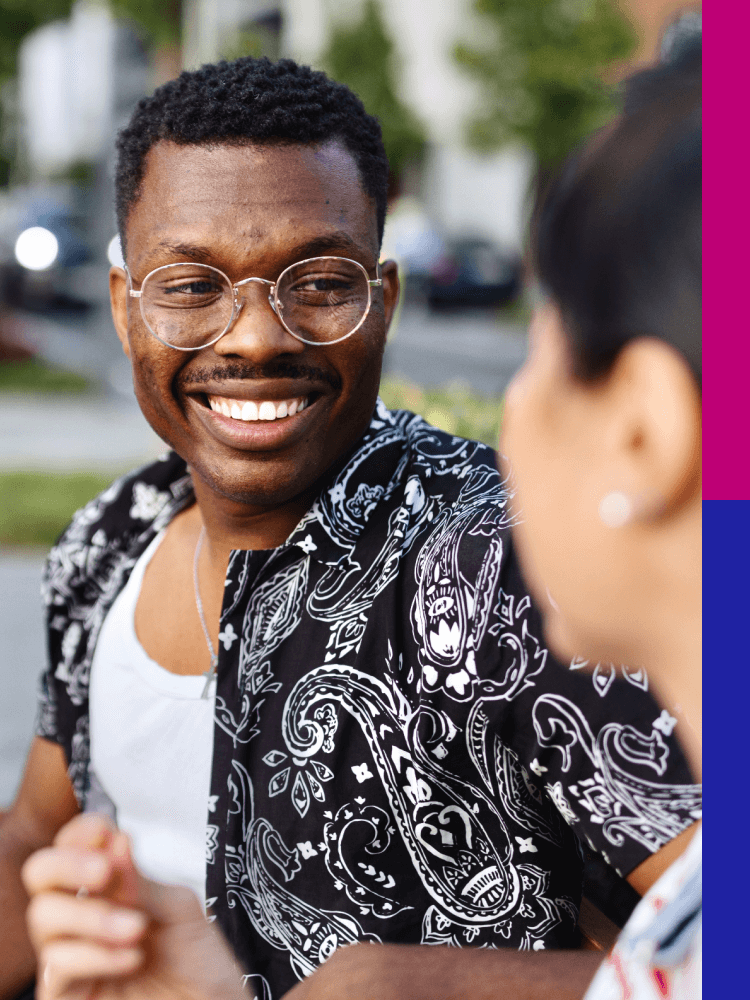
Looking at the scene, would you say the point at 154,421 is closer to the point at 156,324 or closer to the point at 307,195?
the point at 156,324

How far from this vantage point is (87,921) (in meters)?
1.44

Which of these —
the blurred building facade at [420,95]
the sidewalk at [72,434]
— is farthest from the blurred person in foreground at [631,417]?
the blurred building facade at [420,95]

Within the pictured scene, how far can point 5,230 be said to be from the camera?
2202 centimetres

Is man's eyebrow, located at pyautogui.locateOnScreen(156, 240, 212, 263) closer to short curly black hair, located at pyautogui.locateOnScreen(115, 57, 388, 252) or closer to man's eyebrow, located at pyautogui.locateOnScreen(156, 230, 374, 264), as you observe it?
man's eyebrow, located at pyautogui.locateOnScreen(156, 230, 374, 264)

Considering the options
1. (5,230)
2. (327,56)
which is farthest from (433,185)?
(5,230)

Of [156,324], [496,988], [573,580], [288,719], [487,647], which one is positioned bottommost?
[496,988]

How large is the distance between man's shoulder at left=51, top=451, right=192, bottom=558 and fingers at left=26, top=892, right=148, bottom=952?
3.07 ft

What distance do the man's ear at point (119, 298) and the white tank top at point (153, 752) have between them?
529 millimetres

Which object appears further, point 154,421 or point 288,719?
point 154,421

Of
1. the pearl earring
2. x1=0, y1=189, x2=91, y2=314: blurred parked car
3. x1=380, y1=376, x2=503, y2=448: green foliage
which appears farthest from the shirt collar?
x1=0, y1=189, x2=91, y2=314: blurred parked car

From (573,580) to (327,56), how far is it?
28504 millimetres

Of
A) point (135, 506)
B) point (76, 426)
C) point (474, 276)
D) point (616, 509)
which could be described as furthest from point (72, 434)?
point (474, 276)

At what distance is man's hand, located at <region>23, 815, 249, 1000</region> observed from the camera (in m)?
1.44

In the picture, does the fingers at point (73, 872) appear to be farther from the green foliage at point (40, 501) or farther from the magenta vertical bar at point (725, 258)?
the green foliage at point (40, 501)
